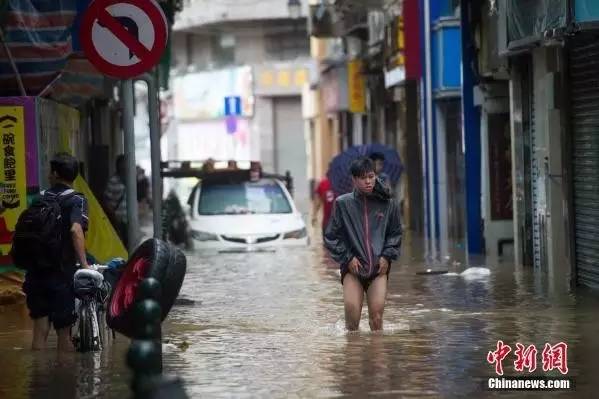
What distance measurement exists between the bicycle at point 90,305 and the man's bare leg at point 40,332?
24 cm

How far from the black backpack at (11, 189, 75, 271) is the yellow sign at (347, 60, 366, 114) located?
33.0 meters

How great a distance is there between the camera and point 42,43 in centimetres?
1791

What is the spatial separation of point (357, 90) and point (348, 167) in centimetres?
2137

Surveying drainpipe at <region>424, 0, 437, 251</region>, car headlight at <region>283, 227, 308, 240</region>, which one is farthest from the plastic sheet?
drainpipe at <region>424, 0, 437, 251</region>

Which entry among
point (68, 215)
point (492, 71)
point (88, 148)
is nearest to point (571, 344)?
point (68, 215)

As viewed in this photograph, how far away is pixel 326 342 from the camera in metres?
13.1

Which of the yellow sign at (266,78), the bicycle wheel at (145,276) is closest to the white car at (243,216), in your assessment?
the bicycle wheel at (145,276)

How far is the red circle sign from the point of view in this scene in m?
12.8

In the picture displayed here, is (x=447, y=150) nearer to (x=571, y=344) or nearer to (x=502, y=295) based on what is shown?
(x=502, y=295)

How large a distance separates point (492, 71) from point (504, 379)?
13.0 meters

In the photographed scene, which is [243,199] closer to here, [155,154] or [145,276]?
[155,154]

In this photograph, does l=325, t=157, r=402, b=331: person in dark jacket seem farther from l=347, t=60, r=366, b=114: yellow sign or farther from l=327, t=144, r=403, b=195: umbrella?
l=347, t=60, r=366, b=114: yellow sign

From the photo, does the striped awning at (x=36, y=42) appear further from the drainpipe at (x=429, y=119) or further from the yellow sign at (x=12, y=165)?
the drainpipe at (x=429, y=119)

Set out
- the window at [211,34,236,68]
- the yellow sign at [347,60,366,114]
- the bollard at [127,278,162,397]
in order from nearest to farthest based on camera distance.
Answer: the bollard at [127,278,162,397] → the yellow sign at [347,60,366,114] → the window at [211,34,236,68]
